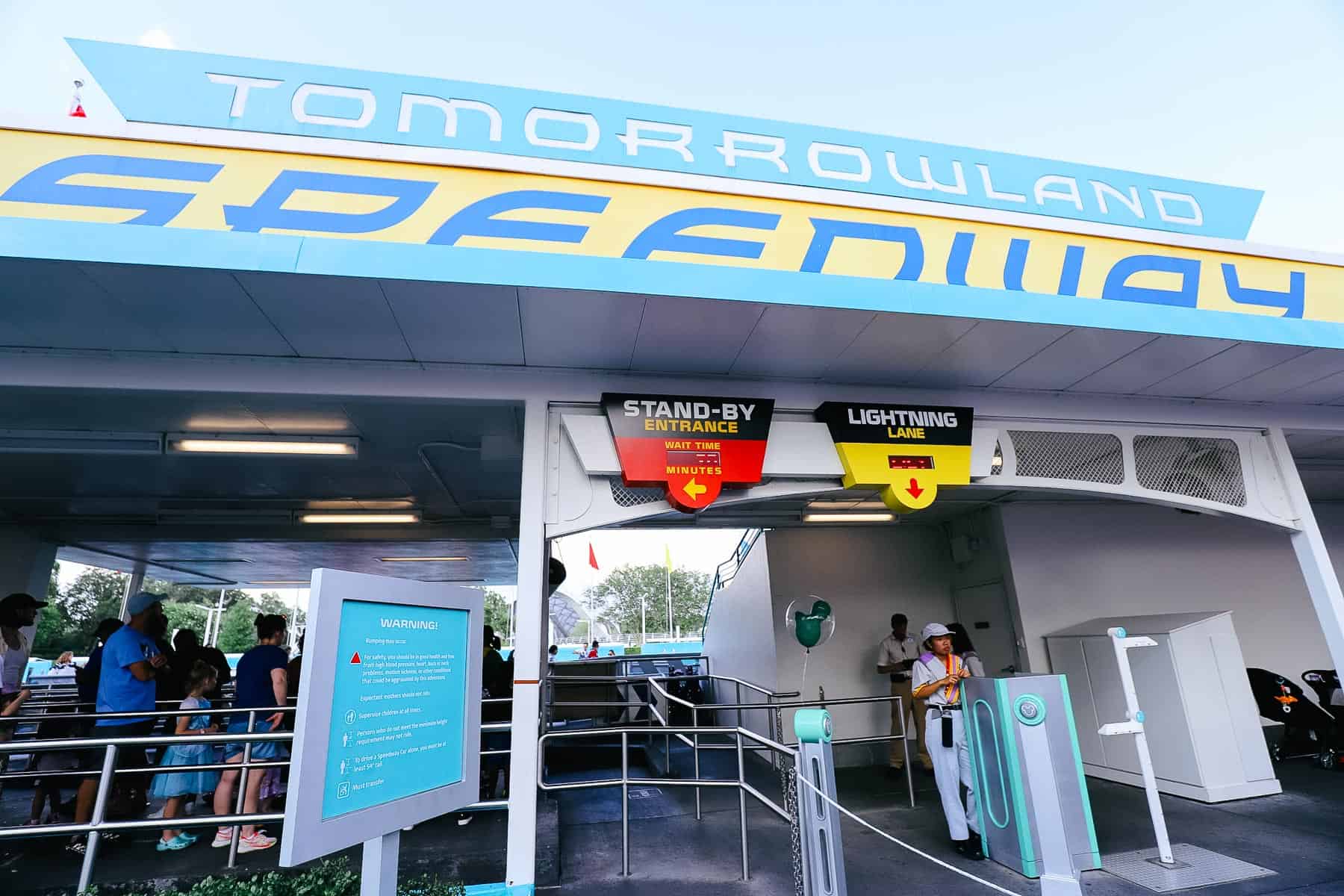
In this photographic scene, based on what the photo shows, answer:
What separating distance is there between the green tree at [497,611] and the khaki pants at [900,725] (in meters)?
47.8

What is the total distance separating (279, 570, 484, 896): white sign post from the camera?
62.6 inches

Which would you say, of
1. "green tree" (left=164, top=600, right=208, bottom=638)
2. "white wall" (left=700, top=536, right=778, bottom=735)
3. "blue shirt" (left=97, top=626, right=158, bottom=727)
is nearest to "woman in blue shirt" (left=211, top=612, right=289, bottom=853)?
"blue shirt" (left=97, top=626, right=158, bottom=727)

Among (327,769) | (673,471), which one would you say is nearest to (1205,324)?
(673,471)

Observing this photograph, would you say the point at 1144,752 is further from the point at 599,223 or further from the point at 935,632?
the point at 599,223

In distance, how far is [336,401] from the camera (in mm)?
4531

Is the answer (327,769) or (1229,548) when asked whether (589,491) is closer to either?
(327,769)

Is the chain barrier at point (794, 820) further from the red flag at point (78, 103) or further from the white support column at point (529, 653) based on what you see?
the red flag at point (78, 103)

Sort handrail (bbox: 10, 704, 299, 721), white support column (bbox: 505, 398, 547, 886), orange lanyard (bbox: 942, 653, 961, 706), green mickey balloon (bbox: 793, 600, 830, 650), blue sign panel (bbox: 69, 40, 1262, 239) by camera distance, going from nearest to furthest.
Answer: white support column (bbox: 505, 398, 547, 886) → handrail (bbox: 10, 704, 299, 721) → blue sign panel (bbox: 69, 40, 1262, 239) → orange lanyard (bbox: 942, 653, 961, 706) → green mickey balloon (bbox: 793, 600, 830, 650)

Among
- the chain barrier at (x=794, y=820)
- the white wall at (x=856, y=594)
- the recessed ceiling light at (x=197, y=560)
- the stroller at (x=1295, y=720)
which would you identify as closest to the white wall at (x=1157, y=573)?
the stroller at (x=1295, y=720)

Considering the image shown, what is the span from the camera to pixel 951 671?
4688 millimetres

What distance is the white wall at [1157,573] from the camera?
7.62 metres

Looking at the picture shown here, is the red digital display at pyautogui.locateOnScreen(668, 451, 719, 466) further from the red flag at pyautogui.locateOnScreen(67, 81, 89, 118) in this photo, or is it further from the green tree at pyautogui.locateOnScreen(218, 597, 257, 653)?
the green tree at pyautogui.locateOnScreen(218, 597, 257, 653)

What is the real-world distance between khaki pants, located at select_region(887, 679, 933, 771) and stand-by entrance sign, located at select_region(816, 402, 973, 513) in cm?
307

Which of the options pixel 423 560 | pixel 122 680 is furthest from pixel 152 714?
pixel 423 560
